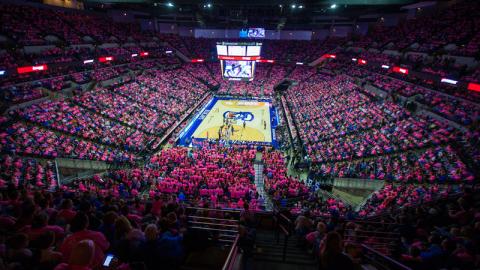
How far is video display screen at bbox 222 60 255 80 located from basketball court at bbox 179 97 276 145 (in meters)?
4.59

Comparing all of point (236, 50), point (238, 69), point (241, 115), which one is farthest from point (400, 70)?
point (238, 69)

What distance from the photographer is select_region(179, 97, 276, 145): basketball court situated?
101 feet

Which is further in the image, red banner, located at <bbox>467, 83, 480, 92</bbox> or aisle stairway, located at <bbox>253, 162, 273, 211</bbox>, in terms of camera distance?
red banner, located at <bbox>467, 83, 480, 92</bbox>

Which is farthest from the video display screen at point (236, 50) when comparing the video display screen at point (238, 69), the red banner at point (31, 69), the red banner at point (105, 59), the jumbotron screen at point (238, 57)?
the red banner at point (31, 69)

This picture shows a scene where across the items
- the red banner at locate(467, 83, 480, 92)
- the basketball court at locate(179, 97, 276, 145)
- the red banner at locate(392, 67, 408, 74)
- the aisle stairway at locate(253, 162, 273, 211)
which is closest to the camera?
the aisle stairway at locate(253, 162, 273, 211)

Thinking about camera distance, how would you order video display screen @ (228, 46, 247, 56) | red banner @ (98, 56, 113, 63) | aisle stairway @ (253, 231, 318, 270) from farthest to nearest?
1. video display screen @ (228, 46, 247, 56)
2. red banner @ (98, 56, 113, 63)
3. aisle stairway @ (253, 231, 318, 270)

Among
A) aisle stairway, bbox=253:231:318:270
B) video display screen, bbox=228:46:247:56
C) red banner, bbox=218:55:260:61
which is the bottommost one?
aisle stairway, bbox=253:231:318:270

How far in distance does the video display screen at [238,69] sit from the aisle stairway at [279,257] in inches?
1628

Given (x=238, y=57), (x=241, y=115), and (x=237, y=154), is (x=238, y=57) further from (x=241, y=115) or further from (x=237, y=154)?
(x=237, y=154)

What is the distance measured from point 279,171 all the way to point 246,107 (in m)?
23.7

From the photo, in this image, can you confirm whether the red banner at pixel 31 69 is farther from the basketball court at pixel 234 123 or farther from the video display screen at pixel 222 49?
the video display screen at pixel 222 49

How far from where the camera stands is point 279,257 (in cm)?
631

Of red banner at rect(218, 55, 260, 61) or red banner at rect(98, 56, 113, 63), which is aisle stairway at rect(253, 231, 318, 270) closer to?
red banner at rect(98, 56, 113, 63)

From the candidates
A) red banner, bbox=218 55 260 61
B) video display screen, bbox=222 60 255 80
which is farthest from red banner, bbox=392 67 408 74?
video display screen, bbox=222 60 255 80
